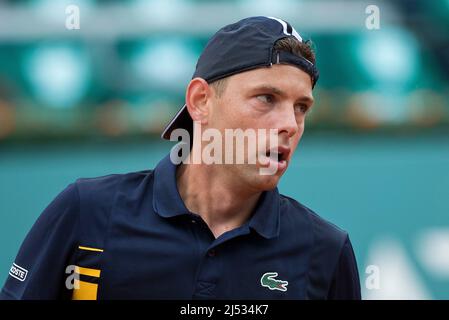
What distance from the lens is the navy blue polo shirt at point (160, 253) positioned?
2.16 metres

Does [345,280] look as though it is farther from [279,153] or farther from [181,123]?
[181,123]

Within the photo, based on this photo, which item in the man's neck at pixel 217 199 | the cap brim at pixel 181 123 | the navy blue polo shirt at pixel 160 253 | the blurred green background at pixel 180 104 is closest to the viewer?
the navy blue polo shirt at pixel 160 253

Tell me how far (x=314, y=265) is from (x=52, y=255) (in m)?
0.64

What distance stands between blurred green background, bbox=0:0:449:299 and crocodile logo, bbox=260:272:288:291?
2.73m

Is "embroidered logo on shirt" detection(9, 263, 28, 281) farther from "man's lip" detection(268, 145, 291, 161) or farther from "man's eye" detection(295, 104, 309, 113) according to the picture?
"man's eye" detection(295, 104, 309, 113)

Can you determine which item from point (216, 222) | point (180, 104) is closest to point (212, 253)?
point (216, 222)

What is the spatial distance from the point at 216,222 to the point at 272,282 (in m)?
0.20

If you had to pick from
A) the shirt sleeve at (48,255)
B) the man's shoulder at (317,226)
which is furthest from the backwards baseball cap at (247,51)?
the shirt sleeve at (48,255)

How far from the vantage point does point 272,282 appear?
7.27ft

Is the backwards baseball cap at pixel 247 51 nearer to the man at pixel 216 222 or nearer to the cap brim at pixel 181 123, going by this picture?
the man at pixel 216 222

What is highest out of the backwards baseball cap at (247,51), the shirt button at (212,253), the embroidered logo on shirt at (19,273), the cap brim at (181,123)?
the backwards baseball cap at (247,51)

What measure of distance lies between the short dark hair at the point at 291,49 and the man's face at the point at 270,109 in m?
0.04

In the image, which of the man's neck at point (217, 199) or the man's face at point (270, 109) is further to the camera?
the man's neck at point (217, 199)

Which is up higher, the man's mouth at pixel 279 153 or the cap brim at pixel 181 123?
the cap brim at pixel 181 123
